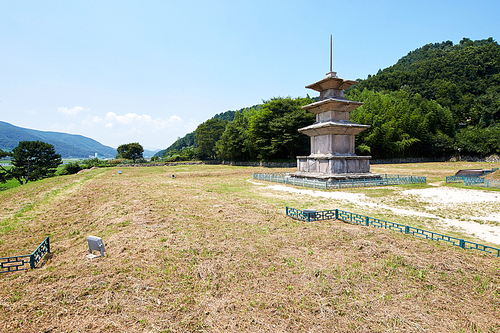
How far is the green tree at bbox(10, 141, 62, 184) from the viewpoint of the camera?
1876 inches

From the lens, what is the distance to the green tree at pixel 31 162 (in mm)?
47656

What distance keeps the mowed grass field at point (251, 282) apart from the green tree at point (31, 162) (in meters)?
51.3

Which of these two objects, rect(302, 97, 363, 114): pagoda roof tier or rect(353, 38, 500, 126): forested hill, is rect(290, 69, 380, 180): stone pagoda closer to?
rect(302, 97, 363, 114): pagoda roof tier

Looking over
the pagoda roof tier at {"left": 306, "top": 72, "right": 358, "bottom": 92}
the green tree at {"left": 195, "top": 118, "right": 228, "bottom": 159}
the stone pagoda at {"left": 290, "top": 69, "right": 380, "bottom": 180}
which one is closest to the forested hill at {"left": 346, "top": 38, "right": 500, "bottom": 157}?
the stone pagoda at {"left": 290, "top": 69, "right": 380, "bottom": 180}

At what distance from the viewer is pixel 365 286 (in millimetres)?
5355

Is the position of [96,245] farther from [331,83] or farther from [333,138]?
[331,83]

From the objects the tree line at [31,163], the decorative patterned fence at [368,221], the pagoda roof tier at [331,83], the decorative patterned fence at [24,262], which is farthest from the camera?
the tree line at [31,163]

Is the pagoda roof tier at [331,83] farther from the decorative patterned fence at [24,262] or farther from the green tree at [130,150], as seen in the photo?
the green tree at [130,150]

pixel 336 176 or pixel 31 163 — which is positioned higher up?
pixel 31 163

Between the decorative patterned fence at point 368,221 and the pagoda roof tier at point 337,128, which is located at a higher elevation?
the pagoda roof tier at point 337,128

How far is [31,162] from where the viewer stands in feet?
162

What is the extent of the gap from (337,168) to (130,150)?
→ 2631 inches

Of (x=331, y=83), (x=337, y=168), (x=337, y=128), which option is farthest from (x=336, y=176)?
(x=331, y=83)

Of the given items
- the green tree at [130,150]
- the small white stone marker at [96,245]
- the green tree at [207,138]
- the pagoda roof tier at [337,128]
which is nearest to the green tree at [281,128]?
the green tree at [207,138]
